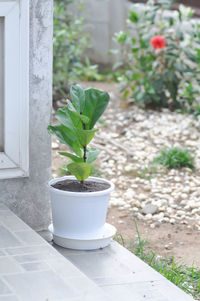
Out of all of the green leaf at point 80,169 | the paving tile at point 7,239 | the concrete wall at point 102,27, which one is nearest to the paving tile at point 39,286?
the paving tile at point 7,239

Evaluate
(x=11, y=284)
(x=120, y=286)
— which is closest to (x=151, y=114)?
(x=120, y=286)

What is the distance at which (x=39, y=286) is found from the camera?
7.71 feet

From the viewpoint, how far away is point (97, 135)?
19.0 feet

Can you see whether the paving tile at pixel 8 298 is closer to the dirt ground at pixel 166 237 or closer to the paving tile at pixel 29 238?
the paving tile at pixel 29 238

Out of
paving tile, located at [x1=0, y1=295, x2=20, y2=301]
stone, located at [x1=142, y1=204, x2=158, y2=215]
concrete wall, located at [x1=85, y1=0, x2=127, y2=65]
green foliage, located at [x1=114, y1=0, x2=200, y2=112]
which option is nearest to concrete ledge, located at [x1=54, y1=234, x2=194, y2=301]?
paving tile, located at [x1=0, y1=295, x2=20, y2=301]

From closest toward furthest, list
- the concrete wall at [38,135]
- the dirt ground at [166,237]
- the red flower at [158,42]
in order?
the concrete wall at [38,135] < the dirt ground at [166,237] < the red flower at [158,42]

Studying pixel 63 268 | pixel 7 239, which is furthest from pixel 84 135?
pixel 63 268

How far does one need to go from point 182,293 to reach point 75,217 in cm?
67

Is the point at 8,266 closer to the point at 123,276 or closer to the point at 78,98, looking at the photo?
the point at 123,276

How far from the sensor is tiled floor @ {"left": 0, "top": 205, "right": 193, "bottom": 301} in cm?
232

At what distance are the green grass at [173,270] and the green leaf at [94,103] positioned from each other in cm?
78

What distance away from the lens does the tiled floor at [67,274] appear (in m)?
2.32

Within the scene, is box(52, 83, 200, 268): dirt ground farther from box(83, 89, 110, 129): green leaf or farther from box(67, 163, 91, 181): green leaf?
box(83, 89, 110, 129): green leaf

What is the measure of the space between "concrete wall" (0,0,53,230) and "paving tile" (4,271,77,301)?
35.8 inches
